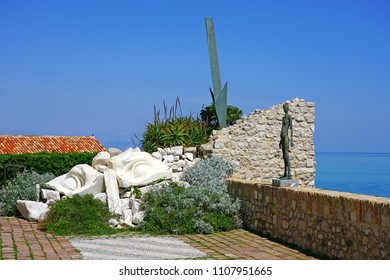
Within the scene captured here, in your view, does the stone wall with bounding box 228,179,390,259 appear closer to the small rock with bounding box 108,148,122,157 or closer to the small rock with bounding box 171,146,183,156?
the small rock with bounding box 171,146,183,156

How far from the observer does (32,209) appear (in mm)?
13023

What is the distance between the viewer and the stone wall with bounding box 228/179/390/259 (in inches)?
308

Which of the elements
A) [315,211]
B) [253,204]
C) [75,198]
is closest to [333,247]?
[315,211]

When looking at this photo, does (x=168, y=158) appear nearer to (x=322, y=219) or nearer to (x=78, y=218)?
(x=78, y=218)

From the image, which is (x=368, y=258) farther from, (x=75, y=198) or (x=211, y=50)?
(x=211, y=50)

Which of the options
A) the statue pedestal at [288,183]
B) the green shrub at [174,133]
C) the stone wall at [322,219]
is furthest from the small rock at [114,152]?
the statue pedestal at [288,183]

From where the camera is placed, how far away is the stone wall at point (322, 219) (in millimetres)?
7816

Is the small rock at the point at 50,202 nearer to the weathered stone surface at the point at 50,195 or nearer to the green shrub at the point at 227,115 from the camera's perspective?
the weathered stone surface at the point at 50,195

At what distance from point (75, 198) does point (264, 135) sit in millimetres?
5506

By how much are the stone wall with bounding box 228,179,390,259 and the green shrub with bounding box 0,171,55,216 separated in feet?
18.0

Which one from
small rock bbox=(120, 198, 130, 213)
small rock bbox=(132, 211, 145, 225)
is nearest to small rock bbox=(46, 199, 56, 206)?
small rock bbox=(120, 198, 130, 213)

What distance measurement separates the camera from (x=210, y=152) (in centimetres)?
1488

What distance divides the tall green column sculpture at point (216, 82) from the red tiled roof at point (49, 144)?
36.9 ft

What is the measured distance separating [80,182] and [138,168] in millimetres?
1446
